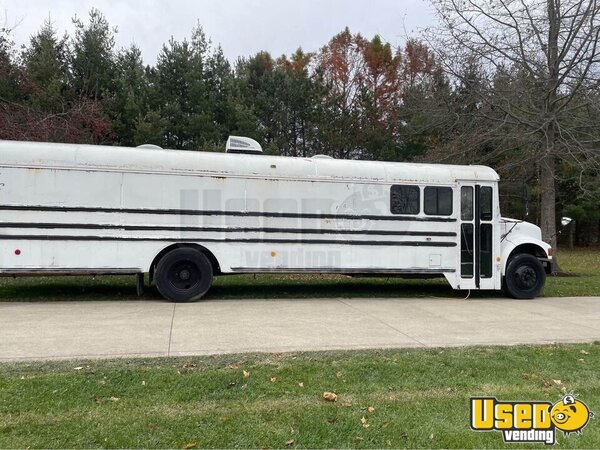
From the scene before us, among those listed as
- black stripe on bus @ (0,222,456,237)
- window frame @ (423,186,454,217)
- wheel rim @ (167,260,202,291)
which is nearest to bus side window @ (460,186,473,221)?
window frame @ (423,186,454,217)

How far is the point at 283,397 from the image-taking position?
409 centimetres

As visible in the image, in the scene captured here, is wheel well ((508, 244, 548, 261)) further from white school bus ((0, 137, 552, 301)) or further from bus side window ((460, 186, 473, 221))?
bus side window ((460, 186, 473, 221))

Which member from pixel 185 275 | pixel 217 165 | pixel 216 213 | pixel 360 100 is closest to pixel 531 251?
pixel 216 213

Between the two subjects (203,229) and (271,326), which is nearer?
(271,326)

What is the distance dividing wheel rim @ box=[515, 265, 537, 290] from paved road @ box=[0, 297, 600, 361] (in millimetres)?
655

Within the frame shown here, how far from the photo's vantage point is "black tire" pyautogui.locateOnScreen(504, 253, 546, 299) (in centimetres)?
990

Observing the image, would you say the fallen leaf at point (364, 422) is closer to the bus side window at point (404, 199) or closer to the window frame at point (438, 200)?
the bus side window at point (404, 199)

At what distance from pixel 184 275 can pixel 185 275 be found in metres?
0.02

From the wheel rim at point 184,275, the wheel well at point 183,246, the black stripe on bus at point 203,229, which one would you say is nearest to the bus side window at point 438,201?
the black stripe on bus at point 203,229

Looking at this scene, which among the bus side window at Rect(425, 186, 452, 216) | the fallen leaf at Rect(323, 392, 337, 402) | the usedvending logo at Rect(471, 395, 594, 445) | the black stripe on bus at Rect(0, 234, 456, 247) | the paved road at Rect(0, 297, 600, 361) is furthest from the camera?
the bus side window at Rect(425, 186, 452, 216)

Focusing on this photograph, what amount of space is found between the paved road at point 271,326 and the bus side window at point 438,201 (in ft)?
5.73

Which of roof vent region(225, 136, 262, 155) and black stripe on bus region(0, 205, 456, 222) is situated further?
roof vent region(225, 136, 262, 155)

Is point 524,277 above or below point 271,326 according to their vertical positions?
above

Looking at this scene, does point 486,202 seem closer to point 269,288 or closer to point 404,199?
point 404,199
